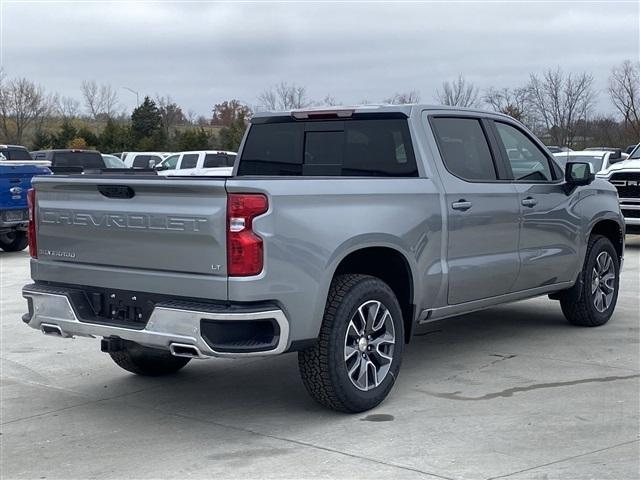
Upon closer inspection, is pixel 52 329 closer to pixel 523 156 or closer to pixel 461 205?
pixel 461 205

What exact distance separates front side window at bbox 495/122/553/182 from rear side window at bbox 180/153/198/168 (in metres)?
20.7

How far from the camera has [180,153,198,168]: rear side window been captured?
28.2m

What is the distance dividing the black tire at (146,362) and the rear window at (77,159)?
22.2 m

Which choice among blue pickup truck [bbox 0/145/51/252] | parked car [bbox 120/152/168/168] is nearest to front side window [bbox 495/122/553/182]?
blue pickup truck [bbox 0/145/51/252]

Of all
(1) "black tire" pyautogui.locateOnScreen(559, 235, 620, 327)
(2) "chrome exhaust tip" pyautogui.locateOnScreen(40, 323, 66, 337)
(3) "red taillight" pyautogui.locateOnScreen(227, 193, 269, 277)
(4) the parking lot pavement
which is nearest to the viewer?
(4) the parking lot pavement

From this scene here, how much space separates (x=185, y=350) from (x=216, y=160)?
2242 cm

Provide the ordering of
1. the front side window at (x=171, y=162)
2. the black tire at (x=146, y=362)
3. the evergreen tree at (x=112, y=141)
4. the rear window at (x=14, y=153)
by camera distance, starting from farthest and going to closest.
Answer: the evergreen tree at (x=112, y=141) → the front side window at (x=171, y=162) → the rear window at (x=14, y=153) → the black tire at (x=146, y=362)

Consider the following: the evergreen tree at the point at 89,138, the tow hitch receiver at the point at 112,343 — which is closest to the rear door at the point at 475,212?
the tow hitch receiver at the point at 112,343

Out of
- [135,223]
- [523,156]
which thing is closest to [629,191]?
[523,156]

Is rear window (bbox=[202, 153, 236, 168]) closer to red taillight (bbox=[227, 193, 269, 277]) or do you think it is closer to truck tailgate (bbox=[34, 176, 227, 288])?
truck tailgate (bbox=[34, 176, 227, 288])

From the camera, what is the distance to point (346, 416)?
6.16 m

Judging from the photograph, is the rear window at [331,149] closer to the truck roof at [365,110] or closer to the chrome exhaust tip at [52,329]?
the truck roof at [365,110]

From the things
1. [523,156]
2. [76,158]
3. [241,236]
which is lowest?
[76,158]

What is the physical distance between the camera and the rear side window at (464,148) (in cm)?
714
